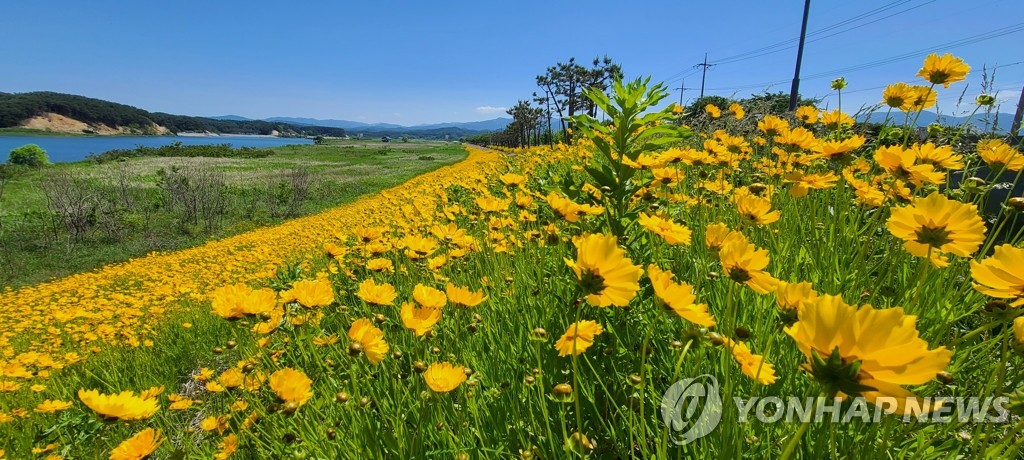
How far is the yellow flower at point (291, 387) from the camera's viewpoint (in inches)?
41.5

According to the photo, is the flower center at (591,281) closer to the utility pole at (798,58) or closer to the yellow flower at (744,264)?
the yellow flower at (744,264)

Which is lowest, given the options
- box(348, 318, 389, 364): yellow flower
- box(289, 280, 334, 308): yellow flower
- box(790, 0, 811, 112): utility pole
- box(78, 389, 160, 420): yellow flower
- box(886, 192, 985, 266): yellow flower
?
box(78, 389, 160, 420): yellow flower

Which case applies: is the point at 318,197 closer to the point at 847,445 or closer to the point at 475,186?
the point at 475,186

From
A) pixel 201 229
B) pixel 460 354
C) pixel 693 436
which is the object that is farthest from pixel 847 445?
pixel 201 229

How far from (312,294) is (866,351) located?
1258mm

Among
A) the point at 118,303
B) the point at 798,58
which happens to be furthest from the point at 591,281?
the point at 798,58

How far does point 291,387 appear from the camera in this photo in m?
1.07

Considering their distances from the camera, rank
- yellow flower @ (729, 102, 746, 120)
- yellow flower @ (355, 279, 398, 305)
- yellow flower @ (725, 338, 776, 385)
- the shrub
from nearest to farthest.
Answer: yellow flower @ (725, 338, 776, 385) < yellow flower @ (355, 279, 398, 305) < yellow flower @ (729, 102, 746, 120) < the shrub

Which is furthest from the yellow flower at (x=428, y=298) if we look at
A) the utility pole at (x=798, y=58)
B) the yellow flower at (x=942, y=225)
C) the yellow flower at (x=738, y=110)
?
the utility pole at (x=798, y=58)

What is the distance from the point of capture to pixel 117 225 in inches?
559

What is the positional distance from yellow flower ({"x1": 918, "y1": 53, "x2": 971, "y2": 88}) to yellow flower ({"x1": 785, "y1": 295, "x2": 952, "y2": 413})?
1663 millimetres

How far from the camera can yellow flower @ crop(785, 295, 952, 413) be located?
1.32 ft

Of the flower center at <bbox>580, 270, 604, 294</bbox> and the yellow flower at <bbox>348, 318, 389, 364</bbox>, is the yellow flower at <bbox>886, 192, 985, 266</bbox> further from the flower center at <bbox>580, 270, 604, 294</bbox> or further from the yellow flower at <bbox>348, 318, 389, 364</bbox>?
the yellow flower at <bbox>348, 318, 389, 364</bbox>

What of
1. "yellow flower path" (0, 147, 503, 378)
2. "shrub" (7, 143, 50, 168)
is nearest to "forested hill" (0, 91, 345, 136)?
"shrub" (7, 143, 50, 168)
